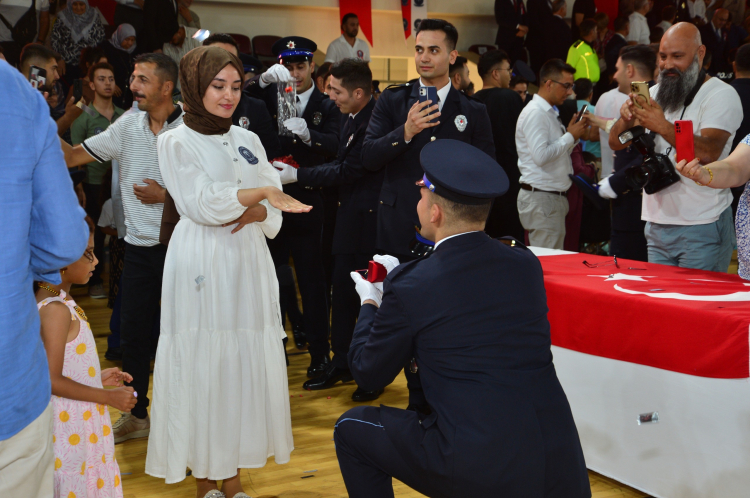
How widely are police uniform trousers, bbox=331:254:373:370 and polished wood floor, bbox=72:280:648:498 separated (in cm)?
25

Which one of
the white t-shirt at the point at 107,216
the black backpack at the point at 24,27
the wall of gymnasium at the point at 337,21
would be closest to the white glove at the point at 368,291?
the white t-shirt at the point at 107,216

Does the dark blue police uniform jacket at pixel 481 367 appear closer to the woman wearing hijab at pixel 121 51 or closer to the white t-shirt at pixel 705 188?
the white t-shirt at pixel 705 188

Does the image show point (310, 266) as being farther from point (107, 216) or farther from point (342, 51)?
point (342, 51)

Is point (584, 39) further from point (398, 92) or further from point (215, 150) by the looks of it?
point (215, 150)

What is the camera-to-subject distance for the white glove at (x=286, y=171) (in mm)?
3766

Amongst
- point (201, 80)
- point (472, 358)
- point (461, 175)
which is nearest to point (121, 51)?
point (201, 80)

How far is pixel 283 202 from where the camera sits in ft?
7.70

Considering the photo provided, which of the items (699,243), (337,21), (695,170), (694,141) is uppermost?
(337,21)

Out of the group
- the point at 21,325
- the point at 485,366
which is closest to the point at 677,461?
the point at 485,366

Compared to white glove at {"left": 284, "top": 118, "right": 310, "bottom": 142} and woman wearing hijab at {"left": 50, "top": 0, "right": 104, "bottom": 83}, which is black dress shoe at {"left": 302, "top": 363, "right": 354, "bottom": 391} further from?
woman wearing hijab at {"left": 50, "top": 0, "right": 104, "bottom": 83}

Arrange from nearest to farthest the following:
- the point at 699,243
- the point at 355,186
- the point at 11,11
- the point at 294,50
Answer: the point at 699,243 → the point at 355,186 → the point at 294,50 → the point at 11,11

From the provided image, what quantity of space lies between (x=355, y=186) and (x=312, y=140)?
17.7 inches

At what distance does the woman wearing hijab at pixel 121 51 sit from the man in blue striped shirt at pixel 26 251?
6.17 m

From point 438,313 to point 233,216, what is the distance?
966 mm
